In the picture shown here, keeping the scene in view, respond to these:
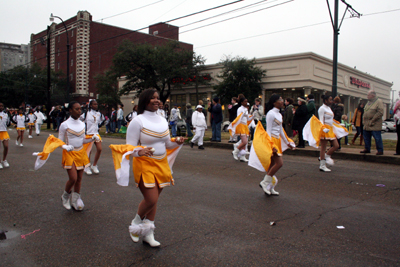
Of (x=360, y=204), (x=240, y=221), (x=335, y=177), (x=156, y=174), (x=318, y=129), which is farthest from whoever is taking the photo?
(x=318, y=129)

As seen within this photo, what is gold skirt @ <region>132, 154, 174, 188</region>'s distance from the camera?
339cm

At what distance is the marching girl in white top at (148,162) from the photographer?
3.41 metres

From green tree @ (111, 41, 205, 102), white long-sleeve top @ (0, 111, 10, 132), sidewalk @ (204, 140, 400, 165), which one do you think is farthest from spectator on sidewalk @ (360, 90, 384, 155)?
green tree @ (111, 41, 205, 102)

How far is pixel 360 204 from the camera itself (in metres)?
5.08

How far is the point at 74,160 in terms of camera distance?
16.3ft

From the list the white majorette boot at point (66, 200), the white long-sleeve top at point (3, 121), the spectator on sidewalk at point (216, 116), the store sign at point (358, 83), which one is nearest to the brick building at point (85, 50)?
the store sign at point (358, 83)

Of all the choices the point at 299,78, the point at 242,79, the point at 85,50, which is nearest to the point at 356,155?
the point at 299,78

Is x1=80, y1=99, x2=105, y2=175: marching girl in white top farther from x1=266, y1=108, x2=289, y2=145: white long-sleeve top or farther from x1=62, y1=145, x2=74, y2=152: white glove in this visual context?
x1=266, y1=108, x2=289, y2=145: white long-sleeve top

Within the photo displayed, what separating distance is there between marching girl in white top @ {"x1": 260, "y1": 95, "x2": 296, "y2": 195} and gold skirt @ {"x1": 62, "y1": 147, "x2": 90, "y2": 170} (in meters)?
3.16

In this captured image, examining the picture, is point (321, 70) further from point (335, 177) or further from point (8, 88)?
point (8, 88)

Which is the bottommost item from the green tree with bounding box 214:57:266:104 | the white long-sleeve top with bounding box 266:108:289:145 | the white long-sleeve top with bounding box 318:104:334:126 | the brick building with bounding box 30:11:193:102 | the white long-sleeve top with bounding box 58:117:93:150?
the white long-sleeve top with bounding box 58:117:93:150

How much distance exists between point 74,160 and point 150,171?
2.14 meters

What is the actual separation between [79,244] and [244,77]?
90.0 ft

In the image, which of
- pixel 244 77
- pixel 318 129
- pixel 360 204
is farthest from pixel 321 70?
pixel 360 204
